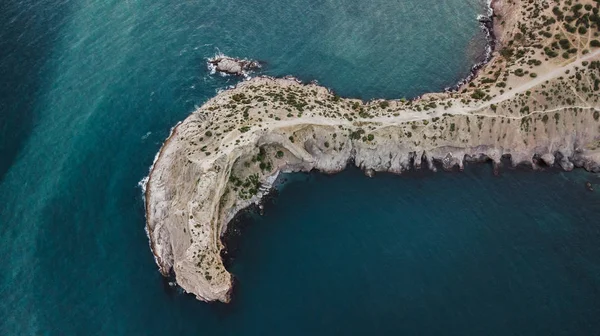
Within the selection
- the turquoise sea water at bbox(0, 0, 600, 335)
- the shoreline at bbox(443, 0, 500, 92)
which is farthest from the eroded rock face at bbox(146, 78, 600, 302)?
the shoreline at bbox(443, 0, 500, 92)

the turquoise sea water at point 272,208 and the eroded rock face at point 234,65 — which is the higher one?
the eroded rock face at point 234,65

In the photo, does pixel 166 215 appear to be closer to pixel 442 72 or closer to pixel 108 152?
pixel 108 152

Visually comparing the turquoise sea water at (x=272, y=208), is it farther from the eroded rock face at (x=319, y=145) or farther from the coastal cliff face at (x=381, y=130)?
the coastal cliff face at (x=381, y=130)

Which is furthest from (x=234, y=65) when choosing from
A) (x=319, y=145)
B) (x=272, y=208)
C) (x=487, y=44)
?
(x=487, y=44)

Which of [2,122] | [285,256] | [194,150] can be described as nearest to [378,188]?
[285,256]

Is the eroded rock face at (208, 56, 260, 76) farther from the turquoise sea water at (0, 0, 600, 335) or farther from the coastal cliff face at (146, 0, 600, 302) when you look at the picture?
the coastal cliff face at (146, 0, 600, 302)

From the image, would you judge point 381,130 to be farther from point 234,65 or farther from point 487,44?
point 487,44

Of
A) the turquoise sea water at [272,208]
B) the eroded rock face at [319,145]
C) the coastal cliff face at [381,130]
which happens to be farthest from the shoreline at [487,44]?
the eroded rock face at [319,145]
